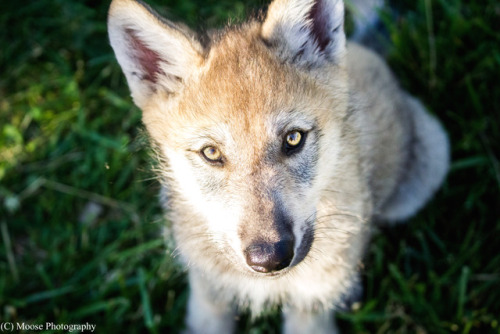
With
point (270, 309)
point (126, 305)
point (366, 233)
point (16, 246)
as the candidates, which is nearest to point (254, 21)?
point (366, 233)

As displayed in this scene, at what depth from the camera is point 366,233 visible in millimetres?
3057

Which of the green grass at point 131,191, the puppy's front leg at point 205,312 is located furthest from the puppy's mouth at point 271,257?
the green grass at point 131,191

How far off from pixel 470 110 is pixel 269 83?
8.44 feet

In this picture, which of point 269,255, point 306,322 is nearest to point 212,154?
point 269,255

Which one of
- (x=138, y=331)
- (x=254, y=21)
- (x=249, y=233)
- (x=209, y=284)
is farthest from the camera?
(x=138, y=331)

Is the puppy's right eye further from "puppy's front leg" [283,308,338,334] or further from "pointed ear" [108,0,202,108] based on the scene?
"puppy's front leg" [283,308,338,334]

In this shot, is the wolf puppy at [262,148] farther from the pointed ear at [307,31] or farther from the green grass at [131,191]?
the green grass at [131,191]

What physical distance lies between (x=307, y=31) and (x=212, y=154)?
2.75 ft

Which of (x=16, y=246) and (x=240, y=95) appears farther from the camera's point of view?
(x=16, y=246)

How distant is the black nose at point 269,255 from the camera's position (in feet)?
6.97

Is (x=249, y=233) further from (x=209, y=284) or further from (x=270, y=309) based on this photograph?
(x=270, y=309)

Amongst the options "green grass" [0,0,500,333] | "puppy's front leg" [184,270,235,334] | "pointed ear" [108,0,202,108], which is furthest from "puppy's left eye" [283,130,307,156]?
"puppy's front leg" [184,270,235,334]

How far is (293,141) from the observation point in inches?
93.7

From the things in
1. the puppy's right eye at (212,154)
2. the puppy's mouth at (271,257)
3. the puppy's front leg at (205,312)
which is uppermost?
the puppy's right eye at (212,154)
